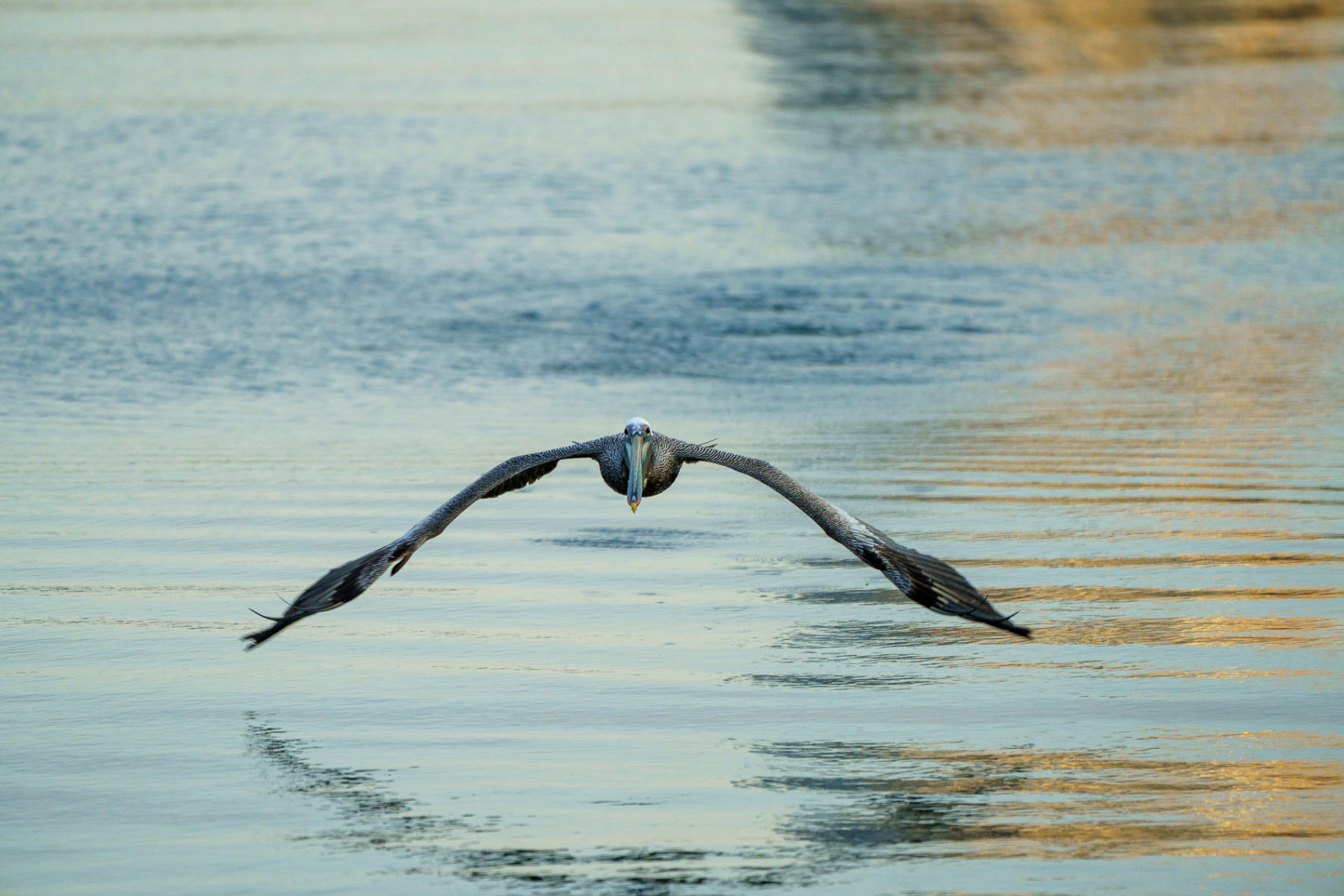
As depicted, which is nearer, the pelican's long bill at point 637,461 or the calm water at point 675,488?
the calm water at point 675,488

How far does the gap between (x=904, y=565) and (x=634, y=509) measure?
151cm

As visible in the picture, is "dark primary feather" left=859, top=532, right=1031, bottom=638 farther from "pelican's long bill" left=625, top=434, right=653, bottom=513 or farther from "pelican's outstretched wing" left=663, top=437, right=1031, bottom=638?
"pelican's long bill" left=625, top=434, right=653, bottom=513

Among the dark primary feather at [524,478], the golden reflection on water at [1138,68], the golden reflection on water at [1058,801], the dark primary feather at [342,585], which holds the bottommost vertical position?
the golden reflection on water at [1058,801]

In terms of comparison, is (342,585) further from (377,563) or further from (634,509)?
(634,509)

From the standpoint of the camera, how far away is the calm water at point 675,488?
8.21 meters

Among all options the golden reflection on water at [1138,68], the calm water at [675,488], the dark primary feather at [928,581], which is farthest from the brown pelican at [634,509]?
the golden reflection on water at [1138,68]

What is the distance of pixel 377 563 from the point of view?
9406 mm

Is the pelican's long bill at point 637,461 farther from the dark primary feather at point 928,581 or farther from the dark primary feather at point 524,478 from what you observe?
the dark primary feather at point 928,581

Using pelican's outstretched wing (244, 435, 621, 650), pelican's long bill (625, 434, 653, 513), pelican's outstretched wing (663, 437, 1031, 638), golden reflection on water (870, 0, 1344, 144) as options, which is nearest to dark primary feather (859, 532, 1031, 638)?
pelican's outstretched wing (663, 437, 1031, 638)

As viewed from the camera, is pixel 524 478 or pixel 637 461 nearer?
pixel 637 461

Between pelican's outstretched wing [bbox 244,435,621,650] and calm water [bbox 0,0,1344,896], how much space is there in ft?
2.31

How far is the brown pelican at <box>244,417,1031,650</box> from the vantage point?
9.10 meters

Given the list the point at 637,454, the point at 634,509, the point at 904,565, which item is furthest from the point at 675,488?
the point at 904,565

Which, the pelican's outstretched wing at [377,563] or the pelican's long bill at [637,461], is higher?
the pelican's long bill at [637,461]
